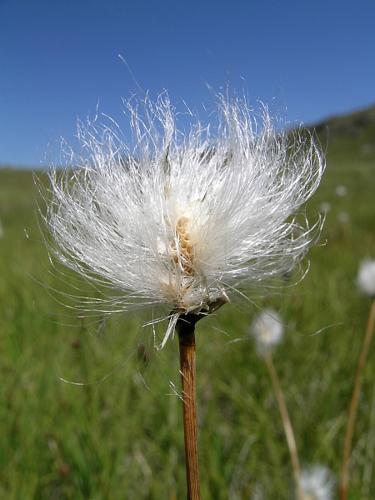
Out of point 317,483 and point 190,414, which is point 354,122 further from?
point 190,414

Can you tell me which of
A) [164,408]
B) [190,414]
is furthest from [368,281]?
[190,414]

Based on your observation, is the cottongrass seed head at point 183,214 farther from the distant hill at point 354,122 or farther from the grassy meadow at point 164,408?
the distant hill at point 354,122

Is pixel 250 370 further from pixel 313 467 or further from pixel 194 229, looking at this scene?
pixel 194 229

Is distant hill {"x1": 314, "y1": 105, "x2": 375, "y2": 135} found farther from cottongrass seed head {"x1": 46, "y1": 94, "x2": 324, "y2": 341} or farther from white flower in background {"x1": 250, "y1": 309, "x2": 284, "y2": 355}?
cottongrass seed head {"x1": 46, "y1": 94, "x2": 324, "y2": 341}

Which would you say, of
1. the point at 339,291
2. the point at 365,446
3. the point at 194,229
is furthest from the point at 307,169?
the point at 339,291

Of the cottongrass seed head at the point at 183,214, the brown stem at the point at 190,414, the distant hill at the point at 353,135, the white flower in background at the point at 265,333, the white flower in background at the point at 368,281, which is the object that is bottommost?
the brown stem at the point at 190,414

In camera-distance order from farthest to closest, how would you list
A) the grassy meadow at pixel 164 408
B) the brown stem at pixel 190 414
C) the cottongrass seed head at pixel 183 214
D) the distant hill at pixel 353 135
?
the distant hill at pixel 353 135 < the grassy meadow at pixel 164 408 < the cottongrass seed head at pixel 183 214 < the brown stem at pixel 190 414

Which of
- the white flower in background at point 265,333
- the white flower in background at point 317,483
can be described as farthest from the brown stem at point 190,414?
the white flower in background at point 265,333
